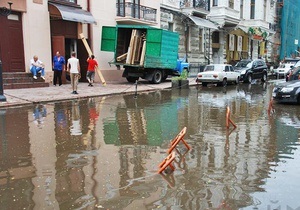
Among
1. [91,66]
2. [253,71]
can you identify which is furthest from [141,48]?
[253,71]

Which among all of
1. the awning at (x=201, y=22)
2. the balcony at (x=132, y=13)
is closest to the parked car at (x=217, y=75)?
the balcony at (x=132, y=13)

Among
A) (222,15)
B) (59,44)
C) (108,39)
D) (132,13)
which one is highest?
(222,15)

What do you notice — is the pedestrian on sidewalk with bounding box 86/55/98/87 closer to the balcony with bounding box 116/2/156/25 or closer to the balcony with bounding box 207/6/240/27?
the balcony with bounding box 116/2/156/25

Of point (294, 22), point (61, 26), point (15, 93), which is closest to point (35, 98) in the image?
point (15, 93)

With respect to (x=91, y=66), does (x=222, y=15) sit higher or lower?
higher

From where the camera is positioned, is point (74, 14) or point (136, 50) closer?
point (74, 14)

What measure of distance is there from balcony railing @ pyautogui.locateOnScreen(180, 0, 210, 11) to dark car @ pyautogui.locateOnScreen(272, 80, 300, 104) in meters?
18.2

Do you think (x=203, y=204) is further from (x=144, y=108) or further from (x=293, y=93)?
(x=293, y=93)

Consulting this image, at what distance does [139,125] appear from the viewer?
912 cm

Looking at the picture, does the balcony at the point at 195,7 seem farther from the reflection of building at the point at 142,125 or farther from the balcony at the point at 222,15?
the reflection of building at the point at 142,125

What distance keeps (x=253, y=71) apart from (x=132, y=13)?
964 cm

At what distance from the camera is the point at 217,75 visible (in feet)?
72.8

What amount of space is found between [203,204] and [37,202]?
192cm

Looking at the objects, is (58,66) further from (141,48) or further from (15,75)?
(141,48)
